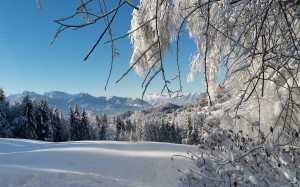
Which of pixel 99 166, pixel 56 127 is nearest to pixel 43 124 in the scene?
pixel 56 127

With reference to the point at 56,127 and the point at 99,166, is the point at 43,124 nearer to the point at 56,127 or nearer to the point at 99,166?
the point at 56,127

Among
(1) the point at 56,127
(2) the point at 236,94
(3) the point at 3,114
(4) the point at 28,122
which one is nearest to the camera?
(2) the point at 236,94

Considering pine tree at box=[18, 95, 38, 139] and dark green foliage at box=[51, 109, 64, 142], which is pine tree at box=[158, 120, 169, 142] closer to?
dark green foliage at box=[51, 109, 64, 142]

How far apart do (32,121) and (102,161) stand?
28246 mm

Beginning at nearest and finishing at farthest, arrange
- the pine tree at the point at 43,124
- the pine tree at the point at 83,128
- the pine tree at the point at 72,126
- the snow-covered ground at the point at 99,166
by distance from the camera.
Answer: the snow-covered ground at the point at 99,166, the pine tree at the point at 43,124, the pine tree at the point at 72,126, the pine tree at the point at 83,128

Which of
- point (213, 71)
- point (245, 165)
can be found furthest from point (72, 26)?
point (213, 71)

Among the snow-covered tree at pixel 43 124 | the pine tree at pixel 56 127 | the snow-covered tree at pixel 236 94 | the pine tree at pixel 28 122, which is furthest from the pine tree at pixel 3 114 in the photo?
the snow-covered tree at pixel 236 94

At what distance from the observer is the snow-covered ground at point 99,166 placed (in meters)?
4.62

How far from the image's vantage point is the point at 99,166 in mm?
6777

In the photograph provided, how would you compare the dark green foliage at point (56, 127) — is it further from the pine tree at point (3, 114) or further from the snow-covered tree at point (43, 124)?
the pine tree at point (3, 114)

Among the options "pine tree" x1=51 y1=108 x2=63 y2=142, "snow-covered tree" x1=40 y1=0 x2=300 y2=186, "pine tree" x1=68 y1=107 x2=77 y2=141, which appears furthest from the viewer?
"pine tree" x1=68 y1=107 x2=77 y2=141

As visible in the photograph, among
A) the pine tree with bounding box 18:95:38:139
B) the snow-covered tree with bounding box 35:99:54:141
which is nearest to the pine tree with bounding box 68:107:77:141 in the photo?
the snow-covered tree with bounding box 35:99:54:141

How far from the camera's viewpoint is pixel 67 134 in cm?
4375

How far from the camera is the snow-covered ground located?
182 inches
